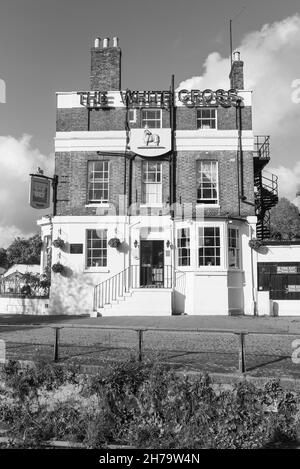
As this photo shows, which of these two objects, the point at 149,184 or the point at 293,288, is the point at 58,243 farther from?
the point at 293,288

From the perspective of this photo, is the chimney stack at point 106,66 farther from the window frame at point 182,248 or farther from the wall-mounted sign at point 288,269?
the wall-mounted sign at point 288,269

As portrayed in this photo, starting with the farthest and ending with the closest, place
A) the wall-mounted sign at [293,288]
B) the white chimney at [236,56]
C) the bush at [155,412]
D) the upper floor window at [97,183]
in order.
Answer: the white chimney at [236,56], the upper floor window at [97,183], the wall-mounted sign at [293,288], the bush at [155,412]

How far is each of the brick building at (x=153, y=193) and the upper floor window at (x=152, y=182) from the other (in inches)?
1.8

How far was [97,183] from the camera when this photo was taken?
18891 mm

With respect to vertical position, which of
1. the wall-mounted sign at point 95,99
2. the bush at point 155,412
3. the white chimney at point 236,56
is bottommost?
the bush at point 155,412

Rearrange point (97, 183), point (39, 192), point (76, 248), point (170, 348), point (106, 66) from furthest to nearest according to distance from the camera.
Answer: point (106, 66)
point (97, 183)
point (76, 248)
point (39, 192)
point (170, 348)

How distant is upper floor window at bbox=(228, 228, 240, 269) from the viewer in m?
17.8

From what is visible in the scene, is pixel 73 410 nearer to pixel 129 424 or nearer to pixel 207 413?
pixel 129 424

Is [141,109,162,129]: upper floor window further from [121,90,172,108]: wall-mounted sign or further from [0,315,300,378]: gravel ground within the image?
[0,315,300,378]: gravel ground

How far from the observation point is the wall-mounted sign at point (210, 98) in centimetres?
1895

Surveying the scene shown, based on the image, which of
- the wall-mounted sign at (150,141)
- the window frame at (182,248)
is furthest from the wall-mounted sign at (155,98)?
the window frame at (182,248)

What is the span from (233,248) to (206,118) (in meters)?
6.10

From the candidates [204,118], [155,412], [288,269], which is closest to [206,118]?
[204,118]
